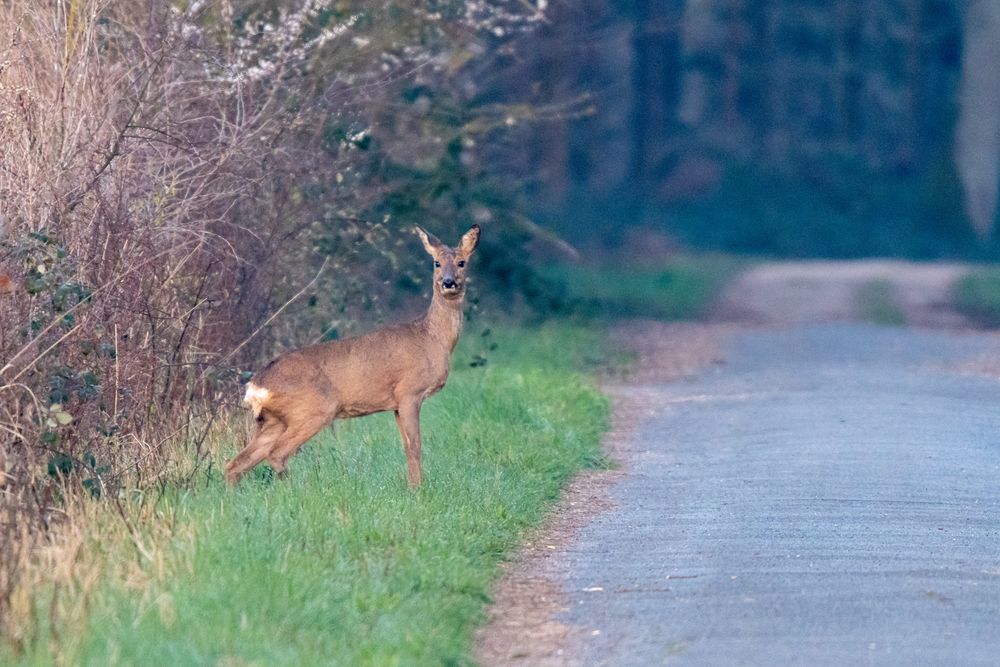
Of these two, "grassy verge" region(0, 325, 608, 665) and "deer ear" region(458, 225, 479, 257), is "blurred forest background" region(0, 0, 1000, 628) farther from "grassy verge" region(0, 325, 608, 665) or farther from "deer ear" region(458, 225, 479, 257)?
"deer ear" region(458, 225, 479, 257)

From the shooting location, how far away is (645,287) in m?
32.0

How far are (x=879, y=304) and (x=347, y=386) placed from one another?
63.4ft

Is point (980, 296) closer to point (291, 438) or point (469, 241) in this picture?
point (469, 241)

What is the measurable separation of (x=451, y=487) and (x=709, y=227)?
40.9 metres

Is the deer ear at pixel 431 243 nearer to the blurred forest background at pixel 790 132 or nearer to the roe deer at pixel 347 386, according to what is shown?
the roe deer at pixel 347 386

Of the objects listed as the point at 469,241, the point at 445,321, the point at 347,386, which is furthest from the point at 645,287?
the point at 347,386

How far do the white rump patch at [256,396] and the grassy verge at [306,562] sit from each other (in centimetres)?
45

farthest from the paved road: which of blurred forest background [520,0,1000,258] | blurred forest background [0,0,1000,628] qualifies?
blurred forest background [520,0,1000,258]

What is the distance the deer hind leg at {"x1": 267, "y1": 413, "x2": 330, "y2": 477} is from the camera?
1003cm

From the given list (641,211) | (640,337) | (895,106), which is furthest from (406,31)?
(895,106)

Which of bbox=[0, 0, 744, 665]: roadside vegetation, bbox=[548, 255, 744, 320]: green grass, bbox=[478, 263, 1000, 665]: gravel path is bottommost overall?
bbox=[548, 255, 744, 320]: green grass

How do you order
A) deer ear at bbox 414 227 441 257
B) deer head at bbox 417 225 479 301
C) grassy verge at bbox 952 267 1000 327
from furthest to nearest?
grassy verge at bbox 952 267 1000 327 → deer ear at bbox 414 227 441 257 → deer head at bbox 417 225 479 301

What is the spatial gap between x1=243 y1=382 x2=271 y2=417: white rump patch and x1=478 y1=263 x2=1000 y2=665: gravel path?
5.89ft

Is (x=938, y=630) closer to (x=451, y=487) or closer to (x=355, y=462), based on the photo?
(x=451, y=487)
